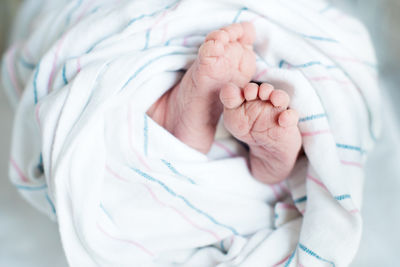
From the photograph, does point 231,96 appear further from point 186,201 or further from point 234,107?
point 186,201

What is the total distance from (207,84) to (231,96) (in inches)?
2.0

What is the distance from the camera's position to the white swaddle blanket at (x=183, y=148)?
56 centimetres

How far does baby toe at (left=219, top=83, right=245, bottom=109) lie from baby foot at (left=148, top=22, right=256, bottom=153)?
3 centimetres

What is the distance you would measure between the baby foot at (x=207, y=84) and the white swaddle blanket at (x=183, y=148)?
0.08 ft

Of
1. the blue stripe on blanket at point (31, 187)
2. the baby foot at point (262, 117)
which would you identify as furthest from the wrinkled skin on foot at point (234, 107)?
the blue stripe on blanket at point (31, 187)

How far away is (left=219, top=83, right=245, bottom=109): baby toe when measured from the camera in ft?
1.63

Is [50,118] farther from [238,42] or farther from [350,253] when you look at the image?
[350,253]

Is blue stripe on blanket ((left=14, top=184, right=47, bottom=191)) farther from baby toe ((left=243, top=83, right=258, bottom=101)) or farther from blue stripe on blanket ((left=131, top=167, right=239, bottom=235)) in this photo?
baby toe ((left=243, top=83, right=258, bottom=101))

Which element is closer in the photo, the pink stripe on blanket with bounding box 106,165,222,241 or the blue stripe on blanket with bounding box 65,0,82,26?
the pink stripe on blanket with bounding box 106,165,222,241

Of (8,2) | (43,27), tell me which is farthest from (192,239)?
(8,2)

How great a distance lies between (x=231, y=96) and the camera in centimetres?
49

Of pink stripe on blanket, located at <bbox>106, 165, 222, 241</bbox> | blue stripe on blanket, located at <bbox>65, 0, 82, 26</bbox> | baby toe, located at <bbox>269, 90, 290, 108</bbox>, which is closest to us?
baby toe, located at <bbox>269, 90, 290, 108</bbox>

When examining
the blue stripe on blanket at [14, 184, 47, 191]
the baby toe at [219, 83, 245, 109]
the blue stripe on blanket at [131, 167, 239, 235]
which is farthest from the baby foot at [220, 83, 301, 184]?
the blue stripe on blanket at [14, 184, 47, 191]

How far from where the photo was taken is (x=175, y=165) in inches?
22.6
